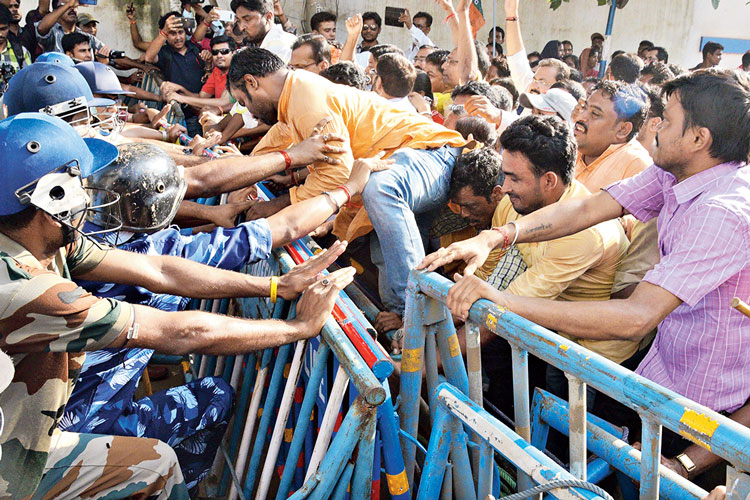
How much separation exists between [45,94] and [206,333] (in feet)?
8.19

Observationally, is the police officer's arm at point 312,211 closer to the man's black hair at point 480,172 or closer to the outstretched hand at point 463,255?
the man's black hair at point 480,172

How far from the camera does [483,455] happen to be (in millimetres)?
1976

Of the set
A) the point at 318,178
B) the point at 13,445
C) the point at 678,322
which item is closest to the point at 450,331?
the point at 678,322

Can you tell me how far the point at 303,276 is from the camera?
2566 mm

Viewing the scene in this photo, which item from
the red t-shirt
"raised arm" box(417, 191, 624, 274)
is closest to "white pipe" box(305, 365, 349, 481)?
"raised arm" box(417, 191, 624, 274)

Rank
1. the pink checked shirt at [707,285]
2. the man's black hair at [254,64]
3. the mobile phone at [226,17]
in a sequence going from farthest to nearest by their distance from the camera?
the mobile phone at [226,17], the man's black hair at [254,64], the pink checked shirt at [707,285]

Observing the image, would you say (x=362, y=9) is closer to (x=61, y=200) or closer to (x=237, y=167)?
(x=237, y=167)

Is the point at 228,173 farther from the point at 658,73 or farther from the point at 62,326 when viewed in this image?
the point at 658,73

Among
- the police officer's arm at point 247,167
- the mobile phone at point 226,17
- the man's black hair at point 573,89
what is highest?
the mobile phone at point 226,17

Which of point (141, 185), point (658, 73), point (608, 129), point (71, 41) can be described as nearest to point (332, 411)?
point (141, 185)

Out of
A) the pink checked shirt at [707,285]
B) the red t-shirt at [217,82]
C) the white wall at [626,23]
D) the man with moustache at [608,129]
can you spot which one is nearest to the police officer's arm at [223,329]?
the pink checked shirt at [707,285]

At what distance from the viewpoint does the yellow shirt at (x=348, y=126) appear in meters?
3.54

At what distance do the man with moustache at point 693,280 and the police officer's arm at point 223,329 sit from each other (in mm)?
460

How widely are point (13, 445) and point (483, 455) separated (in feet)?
5.08
